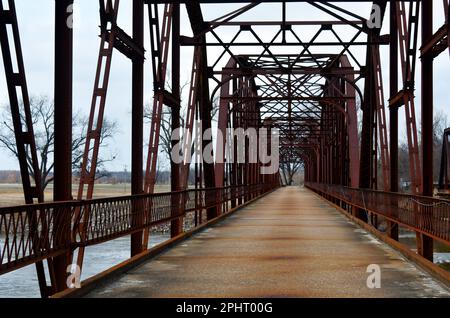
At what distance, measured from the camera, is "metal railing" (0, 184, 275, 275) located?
22.9 feet

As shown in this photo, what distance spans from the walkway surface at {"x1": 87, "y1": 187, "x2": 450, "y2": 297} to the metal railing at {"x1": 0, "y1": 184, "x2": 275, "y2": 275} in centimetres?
65

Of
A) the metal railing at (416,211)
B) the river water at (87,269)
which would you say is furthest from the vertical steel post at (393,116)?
the river water at (87,269)

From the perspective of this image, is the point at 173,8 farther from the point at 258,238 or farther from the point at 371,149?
the point at 371,149

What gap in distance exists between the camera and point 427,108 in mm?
12219

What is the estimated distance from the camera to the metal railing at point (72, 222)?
6.98 m

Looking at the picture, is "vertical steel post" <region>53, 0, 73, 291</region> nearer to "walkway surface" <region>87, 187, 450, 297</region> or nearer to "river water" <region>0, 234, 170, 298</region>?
"walkway surface" <region>87, 187, 450, 297</region>

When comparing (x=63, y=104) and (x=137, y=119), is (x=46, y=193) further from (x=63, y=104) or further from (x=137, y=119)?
(x=63, y=104)

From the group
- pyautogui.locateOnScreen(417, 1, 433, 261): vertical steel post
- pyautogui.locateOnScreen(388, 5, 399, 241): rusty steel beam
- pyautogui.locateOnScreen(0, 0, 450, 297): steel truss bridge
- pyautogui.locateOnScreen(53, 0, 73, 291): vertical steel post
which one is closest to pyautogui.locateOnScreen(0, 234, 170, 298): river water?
pyautogui.locateOnScreen(0, 0, 450, 297): steel truss bridge

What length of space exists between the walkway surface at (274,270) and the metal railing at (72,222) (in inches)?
25.8

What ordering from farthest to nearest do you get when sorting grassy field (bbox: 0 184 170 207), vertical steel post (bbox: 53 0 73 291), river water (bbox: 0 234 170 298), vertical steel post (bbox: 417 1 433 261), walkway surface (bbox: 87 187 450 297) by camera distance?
grassy field (bbox: 0 184 170 207) → river water (bbox: 0 234 170 298) → vertical steel post (bbox: 417 1 433 261) → vertical steel post (bbox: 53 0 73 291) → walkway surface (bbox: 87 187 450 297)

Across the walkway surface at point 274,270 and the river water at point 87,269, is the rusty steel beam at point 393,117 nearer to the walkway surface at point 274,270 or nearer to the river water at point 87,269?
the walkway surface at point 274,270

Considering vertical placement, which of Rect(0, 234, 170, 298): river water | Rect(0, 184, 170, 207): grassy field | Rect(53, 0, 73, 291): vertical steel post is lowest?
Rect(0, 234, 170, 298): river water

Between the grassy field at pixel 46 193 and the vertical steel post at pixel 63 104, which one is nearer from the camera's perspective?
the vertical steel post at pixel 63 104

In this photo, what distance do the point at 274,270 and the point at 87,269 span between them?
1650 cm
